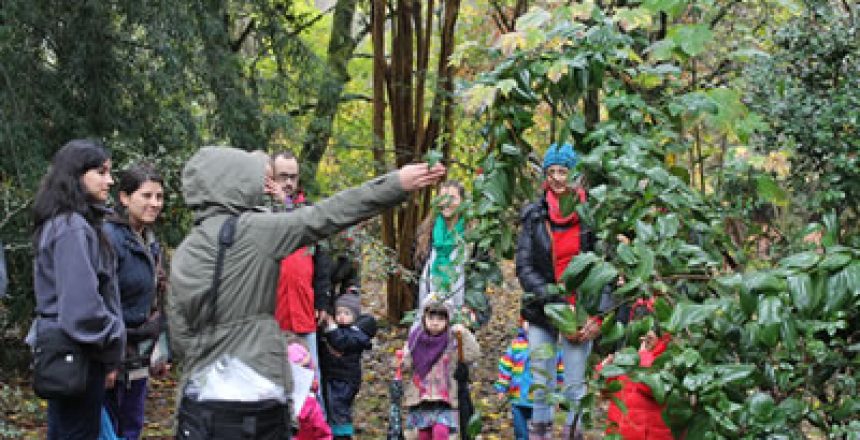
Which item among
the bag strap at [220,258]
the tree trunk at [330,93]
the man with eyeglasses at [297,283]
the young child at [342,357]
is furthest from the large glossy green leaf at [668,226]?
the tree trunk at [330,93]

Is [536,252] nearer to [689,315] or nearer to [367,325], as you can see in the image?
[367,325]

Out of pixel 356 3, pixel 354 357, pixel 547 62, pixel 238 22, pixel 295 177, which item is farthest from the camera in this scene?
pixel 356 3

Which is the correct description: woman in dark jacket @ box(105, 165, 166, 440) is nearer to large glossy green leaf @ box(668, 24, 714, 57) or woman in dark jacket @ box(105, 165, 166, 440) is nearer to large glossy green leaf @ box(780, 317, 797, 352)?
large glossy green leaf @ box(668, 24, 714, 57)

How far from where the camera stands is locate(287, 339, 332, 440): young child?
5867 mm

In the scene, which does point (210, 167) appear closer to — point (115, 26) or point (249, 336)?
point (249, 336)

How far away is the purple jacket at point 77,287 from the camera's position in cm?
421

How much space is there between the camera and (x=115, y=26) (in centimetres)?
781

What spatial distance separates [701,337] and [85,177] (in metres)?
2.98

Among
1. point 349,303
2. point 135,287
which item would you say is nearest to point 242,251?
point 135,287

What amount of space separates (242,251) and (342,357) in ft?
11.1

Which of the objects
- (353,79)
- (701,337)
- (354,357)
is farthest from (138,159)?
(353,79)

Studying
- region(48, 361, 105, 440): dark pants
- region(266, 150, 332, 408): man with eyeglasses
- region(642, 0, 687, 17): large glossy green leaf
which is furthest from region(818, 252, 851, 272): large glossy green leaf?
region(266, 150, 332, 408): man with eyeglasses

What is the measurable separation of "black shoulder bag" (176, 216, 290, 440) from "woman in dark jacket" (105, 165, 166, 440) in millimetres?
1562

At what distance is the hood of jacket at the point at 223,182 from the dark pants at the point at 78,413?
1.21 metres
